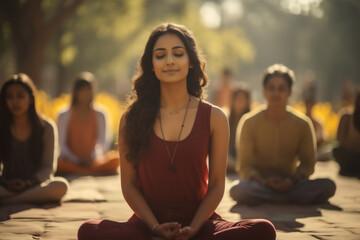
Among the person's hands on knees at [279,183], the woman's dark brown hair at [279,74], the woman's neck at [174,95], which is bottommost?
the person's hands on knees at [279,183]

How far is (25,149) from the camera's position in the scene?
6188 mm

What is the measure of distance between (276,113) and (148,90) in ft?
8.42

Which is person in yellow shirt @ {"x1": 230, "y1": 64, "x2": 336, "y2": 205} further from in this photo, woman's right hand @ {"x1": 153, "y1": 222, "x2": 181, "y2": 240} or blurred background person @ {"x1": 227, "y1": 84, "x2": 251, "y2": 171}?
blurred background person @ {"x1": 227, "y1": 84, "x2": 251, "y2": 171}

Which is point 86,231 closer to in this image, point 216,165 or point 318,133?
point 216,165

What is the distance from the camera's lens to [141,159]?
3.99m

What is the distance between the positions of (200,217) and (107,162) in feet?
18.4

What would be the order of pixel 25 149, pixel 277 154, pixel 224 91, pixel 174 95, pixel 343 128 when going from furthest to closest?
1. pixel 224 91
2. pixel 343 128
3. pixel 277 154
4. pixel 25 149
5. pixel 174 95

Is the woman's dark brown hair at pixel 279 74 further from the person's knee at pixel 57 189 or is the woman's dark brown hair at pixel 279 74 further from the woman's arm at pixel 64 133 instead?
the woman's arm at pixel 64 133

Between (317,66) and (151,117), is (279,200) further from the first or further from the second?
(317,66)

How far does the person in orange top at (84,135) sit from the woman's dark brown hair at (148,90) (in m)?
5.06

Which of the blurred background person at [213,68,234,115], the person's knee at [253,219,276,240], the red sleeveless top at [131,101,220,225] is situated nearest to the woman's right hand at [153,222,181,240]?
the red sleeveless top at [131,101,220,225]

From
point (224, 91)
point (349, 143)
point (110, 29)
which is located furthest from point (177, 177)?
point (110, 29)

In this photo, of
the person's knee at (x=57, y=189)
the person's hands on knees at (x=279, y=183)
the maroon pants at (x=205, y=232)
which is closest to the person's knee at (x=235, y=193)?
the person's hands on knees at (x=279, y=183)

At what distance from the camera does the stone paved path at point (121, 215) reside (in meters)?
4.59
